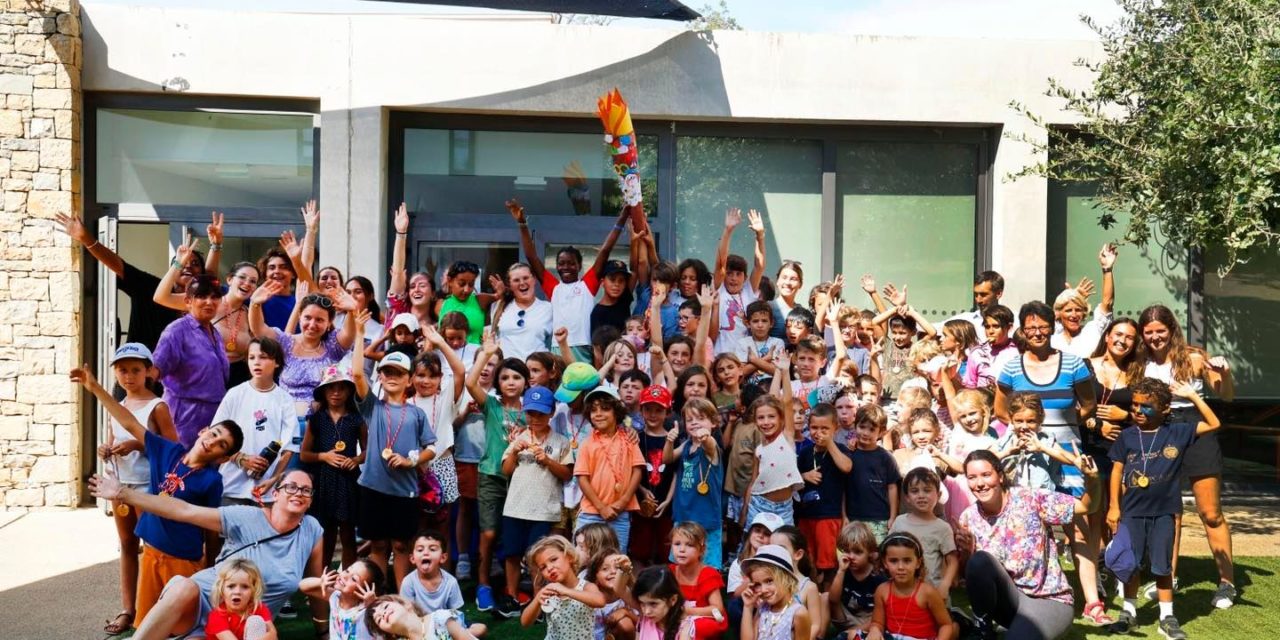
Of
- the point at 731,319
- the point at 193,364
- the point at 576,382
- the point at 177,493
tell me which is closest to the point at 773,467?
the point at 576,382

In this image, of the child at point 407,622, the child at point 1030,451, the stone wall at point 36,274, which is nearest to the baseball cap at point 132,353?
the child at point 407,622

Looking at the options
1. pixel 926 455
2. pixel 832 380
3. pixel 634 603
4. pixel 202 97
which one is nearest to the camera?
pixel 634 603

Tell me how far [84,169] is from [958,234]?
7.41 meters

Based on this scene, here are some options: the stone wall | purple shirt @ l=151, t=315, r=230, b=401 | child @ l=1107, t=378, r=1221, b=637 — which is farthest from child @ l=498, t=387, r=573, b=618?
the stone wall

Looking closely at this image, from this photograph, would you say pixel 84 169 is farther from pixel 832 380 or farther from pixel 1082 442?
pixel 1082 442

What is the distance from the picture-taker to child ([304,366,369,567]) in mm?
6449

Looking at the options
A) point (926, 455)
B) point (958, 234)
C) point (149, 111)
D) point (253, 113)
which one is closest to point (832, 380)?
point (926, 455)

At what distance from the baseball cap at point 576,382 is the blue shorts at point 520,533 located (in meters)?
0.75

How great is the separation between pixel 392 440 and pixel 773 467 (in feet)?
6.81

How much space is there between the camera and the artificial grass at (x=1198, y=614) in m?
6.40

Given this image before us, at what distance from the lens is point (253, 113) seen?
1010cm

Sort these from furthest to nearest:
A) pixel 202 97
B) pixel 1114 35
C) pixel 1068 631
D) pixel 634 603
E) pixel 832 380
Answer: pixel 202 97 < pixel 1114 35 < pixel 832 380 < pixel 1068 631 < pixel 634 603

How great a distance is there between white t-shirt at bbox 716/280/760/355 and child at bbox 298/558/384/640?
3135mm

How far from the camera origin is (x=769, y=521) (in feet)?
20.8
